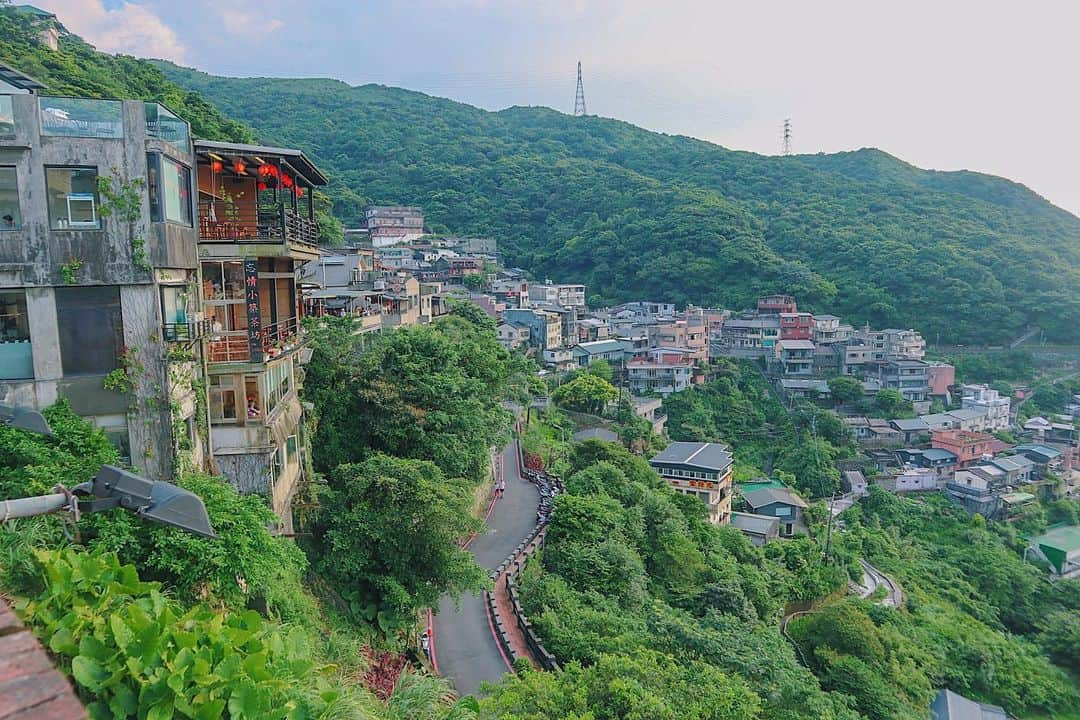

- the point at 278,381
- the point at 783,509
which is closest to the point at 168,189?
the point at 278,381

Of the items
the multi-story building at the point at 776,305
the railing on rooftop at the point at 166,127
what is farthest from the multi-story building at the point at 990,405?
the railing on rooftop at the point at 166,127

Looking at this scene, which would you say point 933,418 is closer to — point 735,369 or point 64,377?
point 735,369

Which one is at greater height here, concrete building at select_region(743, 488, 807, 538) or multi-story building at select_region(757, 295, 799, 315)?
multi-story building at select_region(757, 295, 799, 315)

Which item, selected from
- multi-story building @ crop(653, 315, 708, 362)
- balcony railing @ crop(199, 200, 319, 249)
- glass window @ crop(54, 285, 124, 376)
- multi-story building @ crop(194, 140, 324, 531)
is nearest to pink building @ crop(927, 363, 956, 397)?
multi-story building @ crop(653, 315, 708, 362)

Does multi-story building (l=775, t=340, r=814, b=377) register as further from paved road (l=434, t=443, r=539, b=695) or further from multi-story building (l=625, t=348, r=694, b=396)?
paved road (l=434, t=443, r=539, b=695)

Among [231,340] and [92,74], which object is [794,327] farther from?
[231,340]

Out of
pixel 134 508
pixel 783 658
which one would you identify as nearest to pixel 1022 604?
pixel 783 658

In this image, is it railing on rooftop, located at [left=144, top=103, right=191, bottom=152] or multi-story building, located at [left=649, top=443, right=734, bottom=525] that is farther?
multi-story building, located at [left=649, top=443, right=734, bottom=525]
